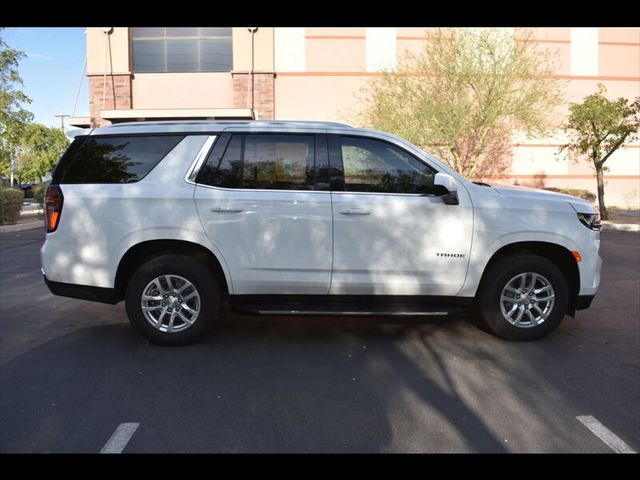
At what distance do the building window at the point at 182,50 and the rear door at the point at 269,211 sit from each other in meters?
18.7

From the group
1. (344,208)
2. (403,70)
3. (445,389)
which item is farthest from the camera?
(403,70)

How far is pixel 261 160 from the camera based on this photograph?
16.1 ft

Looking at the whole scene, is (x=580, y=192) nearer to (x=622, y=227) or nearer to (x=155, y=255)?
(x=622, y=227)

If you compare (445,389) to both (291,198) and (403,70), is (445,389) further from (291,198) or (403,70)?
(403,70)

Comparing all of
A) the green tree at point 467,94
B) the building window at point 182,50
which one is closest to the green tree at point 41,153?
the building window at point 182,50

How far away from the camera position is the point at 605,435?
3262mm

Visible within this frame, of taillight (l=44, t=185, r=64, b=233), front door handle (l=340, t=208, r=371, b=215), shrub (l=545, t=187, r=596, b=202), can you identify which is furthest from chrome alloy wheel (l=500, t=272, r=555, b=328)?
shrub (l=545, t=187, r=596, b=202)

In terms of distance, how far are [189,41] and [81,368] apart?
20.1 metres

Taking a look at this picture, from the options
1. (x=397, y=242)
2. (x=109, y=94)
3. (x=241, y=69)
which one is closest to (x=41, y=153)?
(x=109, y=94)

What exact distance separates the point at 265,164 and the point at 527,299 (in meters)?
2.79

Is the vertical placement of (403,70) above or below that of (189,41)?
below

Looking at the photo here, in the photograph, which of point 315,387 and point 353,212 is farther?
point 353,212
